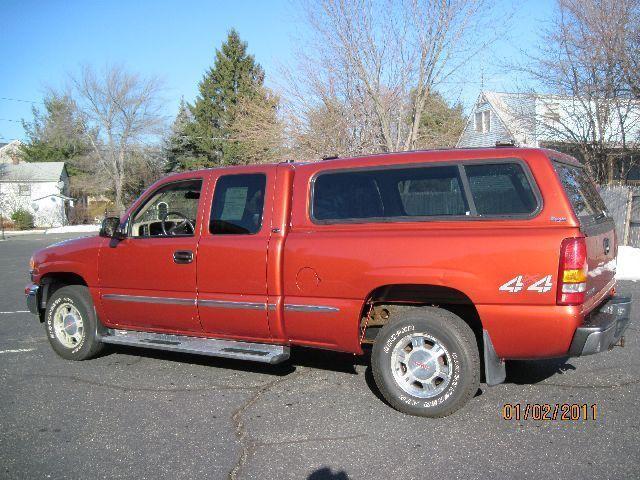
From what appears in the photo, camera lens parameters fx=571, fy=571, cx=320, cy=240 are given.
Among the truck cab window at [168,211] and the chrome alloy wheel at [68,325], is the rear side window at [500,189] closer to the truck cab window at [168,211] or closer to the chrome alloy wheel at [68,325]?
the truck cab window at [168,211]

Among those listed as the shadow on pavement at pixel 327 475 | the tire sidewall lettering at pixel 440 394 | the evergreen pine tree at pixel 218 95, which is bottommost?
the shadow on pavement at pixel 327 475

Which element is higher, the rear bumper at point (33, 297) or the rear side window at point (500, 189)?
the rear side window at point (500, 189)

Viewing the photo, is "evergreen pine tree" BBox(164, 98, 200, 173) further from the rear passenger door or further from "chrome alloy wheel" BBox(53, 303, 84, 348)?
the rear passenger door

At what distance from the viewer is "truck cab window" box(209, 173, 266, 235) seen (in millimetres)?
4941

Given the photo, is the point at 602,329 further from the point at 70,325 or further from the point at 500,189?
the point at 70,325

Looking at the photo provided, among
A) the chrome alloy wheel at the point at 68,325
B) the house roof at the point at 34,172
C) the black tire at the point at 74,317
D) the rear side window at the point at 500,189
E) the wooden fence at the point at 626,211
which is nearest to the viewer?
the rear side window at the point at 500,189

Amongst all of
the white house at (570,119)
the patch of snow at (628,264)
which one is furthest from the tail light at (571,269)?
the white house at (570,119)

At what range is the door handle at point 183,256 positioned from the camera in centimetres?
510

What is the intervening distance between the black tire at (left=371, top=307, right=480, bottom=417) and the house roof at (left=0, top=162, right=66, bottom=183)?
174ft

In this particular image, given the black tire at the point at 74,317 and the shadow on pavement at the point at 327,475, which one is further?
the black tire at the point at 74,317

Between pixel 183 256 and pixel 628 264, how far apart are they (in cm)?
1075

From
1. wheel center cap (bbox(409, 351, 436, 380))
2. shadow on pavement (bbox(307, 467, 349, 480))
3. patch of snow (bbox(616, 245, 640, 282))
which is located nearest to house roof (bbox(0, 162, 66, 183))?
patch of snow (bbox(616, 245, 640, 282))

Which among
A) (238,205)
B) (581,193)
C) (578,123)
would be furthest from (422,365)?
(578,123)

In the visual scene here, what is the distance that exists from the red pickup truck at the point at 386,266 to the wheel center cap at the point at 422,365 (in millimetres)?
11
